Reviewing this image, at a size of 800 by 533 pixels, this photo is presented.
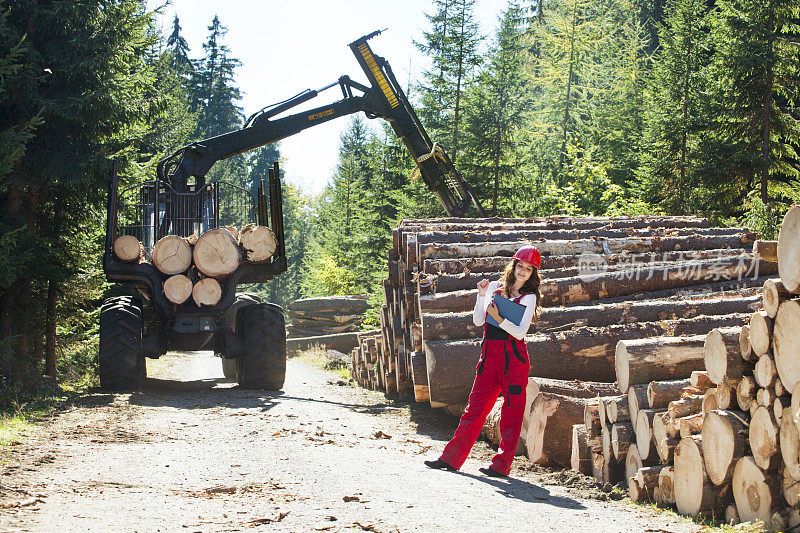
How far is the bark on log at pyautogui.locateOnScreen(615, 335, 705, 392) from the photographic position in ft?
20.5

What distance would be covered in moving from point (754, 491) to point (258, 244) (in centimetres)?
807

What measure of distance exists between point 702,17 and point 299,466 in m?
23.9

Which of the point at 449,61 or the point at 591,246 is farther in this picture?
the point at 449,61

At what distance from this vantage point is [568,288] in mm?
9391

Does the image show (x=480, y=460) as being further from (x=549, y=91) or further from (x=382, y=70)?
(x=549, y=91)

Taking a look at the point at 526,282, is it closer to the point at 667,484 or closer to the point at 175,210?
the point at 667,484

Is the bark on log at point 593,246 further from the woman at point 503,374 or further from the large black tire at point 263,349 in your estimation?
the woman at point 503,374

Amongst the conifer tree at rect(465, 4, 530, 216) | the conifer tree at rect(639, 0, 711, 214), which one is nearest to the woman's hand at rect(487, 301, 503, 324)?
the conifer tree at rect(639, 0, 711, 214)

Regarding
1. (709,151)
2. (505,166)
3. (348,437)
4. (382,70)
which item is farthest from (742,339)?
(505,166)

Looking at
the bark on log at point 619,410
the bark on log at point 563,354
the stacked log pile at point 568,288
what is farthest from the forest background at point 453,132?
the bark on log at point 619,410

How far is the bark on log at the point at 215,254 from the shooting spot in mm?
10828

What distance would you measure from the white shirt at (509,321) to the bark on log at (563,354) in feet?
6.07

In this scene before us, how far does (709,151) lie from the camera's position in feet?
60.3

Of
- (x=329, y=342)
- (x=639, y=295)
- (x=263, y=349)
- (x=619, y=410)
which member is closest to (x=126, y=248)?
(x=263, y=349)
